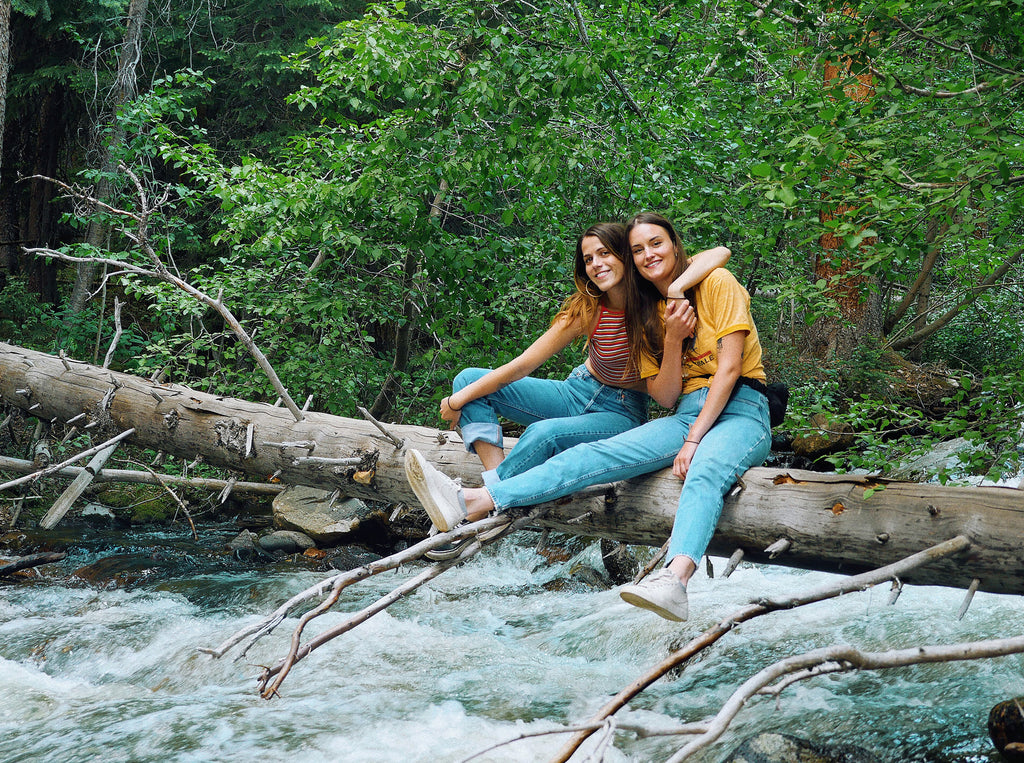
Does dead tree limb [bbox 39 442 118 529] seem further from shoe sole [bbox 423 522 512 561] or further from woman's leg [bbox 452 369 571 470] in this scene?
shoe sole [bbox 423 522 512 561]

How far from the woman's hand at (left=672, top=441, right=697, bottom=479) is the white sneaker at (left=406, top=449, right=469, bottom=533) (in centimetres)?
91

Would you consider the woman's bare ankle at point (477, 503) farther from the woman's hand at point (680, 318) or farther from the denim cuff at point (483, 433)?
the woman's hand at point (680, 318)

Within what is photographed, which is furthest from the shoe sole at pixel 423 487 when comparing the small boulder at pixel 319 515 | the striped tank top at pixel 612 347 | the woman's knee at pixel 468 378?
the small boulder at pixel 319 515

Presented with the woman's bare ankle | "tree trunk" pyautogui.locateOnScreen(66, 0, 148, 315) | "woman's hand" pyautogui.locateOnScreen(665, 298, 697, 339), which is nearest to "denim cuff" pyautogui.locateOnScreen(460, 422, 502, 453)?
the woman's bare ankle

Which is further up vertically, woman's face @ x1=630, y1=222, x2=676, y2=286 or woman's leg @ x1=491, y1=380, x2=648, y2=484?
woman's face @ x1=630, y1=222, x2=676, y2=286

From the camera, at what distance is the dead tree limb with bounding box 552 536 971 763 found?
7.95 feet

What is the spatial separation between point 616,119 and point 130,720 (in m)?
5.03

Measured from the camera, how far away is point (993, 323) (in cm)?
1027

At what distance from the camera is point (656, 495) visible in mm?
3635

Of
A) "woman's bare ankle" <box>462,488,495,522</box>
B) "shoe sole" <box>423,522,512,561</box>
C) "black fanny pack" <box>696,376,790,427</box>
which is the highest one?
"black fanny pack" <box>696,376,790,427</box>

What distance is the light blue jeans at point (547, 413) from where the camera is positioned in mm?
3770

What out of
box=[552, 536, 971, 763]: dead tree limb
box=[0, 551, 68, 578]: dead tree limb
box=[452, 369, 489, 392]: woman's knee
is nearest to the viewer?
box=[552, 536, 971, 763]: dead tree limb

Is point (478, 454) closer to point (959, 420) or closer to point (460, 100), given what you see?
point (959, 420)

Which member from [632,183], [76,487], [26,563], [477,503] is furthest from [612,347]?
[26,563]
